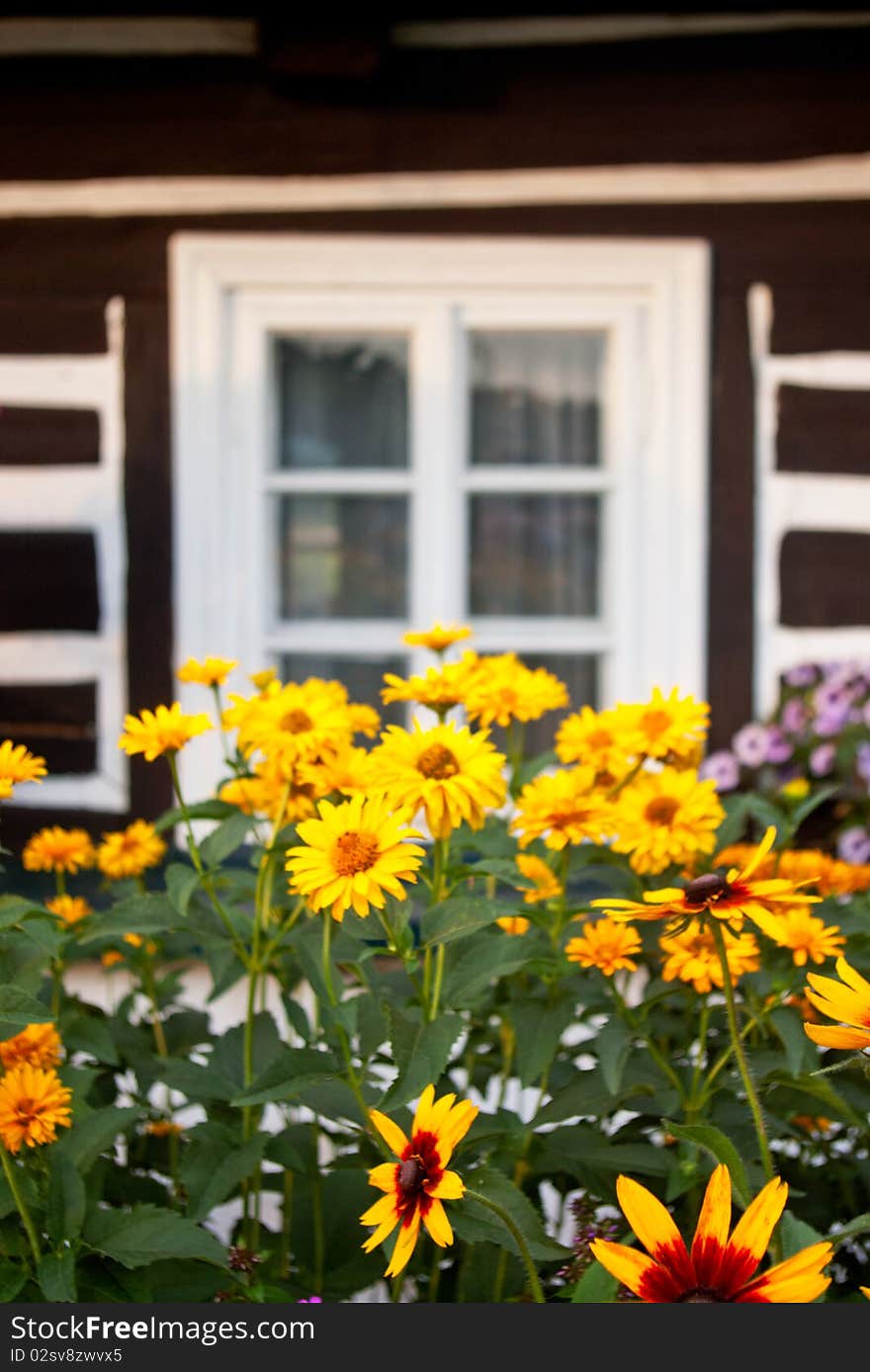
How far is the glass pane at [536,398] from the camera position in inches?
108

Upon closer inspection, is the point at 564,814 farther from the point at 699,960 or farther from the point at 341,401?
the point at 341,401

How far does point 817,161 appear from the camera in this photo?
2.57 m

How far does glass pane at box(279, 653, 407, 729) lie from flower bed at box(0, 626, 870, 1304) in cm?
161

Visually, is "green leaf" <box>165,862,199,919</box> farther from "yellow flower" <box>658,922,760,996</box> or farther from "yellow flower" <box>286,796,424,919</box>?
"yellow flower" <box>658,922,760,996</box>

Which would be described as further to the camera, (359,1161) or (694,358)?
(694,358)

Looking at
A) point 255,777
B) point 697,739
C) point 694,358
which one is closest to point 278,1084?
point 255,777

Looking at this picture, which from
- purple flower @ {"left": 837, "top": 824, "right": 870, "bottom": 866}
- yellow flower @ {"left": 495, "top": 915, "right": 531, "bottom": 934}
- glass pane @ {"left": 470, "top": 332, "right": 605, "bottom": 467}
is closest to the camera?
yellow flower @ {"left": 495, "top": 915, "right": 531, "bottom": 934}

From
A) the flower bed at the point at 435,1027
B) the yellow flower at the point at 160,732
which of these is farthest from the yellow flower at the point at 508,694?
the yellow flower at the point at 160,732

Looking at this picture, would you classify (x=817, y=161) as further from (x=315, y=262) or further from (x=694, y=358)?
(x=315, y=262)

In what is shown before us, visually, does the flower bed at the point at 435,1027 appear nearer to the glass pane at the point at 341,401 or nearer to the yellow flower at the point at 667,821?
the yellow flower at the point at 667,821

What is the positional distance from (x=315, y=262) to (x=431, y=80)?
46 cm

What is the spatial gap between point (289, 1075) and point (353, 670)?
6.55ft

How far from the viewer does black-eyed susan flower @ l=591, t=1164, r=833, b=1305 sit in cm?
57

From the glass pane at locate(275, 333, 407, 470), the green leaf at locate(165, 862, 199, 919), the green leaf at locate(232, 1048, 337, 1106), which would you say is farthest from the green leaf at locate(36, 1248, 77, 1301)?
the glass pane at locate(275, 333, 407, 470)
